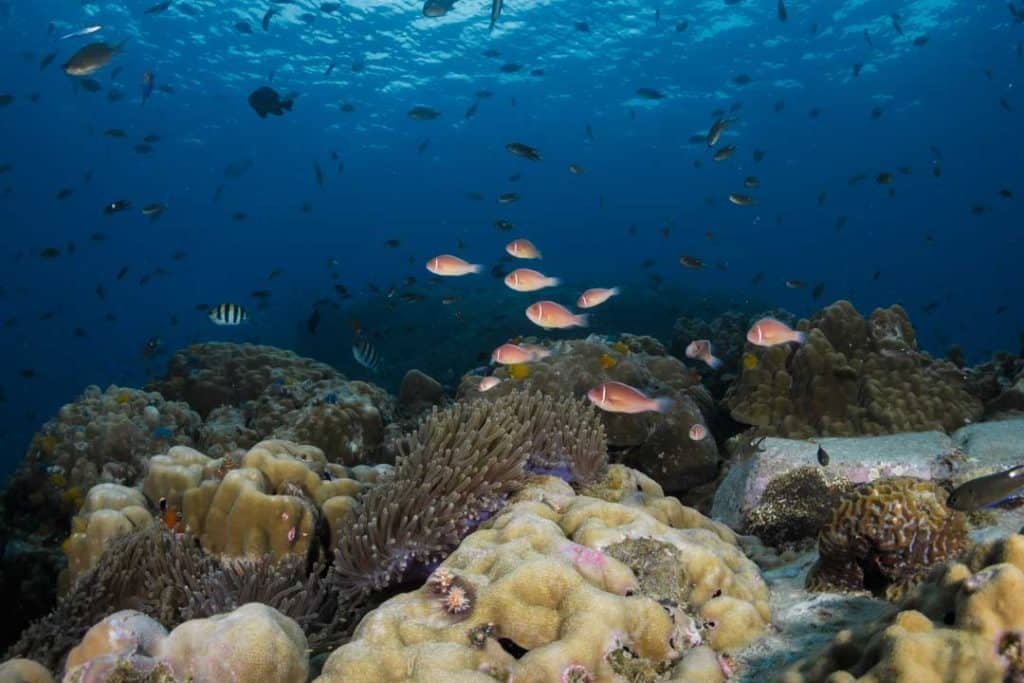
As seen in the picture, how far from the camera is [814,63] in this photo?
39.6 meters

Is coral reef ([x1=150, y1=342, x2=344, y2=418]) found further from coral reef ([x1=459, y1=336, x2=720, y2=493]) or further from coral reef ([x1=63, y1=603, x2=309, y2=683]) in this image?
coral reef ([x1=63, y1=603, x2=309, y2=683])

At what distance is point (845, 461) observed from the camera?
5.27 m

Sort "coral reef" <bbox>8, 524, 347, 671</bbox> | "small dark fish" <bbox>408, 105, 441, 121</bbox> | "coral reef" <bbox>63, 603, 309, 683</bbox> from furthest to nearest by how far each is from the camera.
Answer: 1. "small dark fish" <bbox>408, 105, 441, 121</bbox>
2. "coral reef" <bbox>8, 524, 347, 671</bbox>
3. "coral reef" <bbox>63, 603, 309, 683</bbox>

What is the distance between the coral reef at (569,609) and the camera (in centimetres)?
263

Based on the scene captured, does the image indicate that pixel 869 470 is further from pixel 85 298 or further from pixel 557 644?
pixel 85 298

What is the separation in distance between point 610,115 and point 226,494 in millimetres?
50165

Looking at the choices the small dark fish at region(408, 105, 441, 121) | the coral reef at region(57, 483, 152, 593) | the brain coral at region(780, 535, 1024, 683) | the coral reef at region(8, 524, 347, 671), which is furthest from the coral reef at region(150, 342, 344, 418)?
the brain coral at region(780, 535, 1024, 683)

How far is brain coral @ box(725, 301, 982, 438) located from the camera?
24.7ft

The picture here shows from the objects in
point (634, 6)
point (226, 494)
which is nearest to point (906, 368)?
point (226, 494)

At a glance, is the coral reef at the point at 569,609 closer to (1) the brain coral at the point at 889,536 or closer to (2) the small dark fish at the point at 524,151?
(1) the brain coral at the point at 889,536

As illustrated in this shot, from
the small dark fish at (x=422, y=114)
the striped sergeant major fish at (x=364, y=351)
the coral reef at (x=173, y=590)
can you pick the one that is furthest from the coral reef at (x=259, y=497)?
the small dark fish at (x=422, y=114)

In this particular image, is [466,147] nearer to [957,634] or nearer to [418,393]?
[418,393]

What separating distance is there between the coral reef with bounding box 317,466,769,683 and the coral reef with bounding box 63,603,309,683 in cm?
34

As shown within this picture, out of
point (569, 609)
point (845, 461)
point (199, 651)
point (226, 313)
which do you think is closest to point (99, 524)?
point (199, 651)
